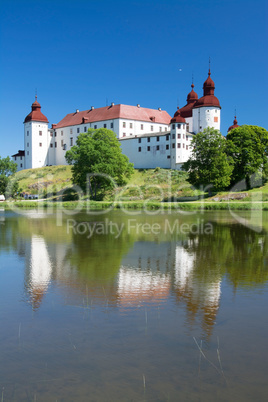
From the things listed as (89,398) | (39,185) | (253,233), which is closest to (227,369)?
(89,398)

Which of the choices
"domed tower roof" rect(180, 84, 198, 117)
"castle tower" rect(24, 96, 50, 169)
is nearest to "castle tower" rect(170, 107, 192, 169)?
"domed tower roof" rect(180, 84, 198, 117)

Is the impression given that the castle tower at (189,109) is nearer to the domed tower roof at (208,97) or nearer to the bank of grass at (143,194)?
the domed tower roof at (208,97)

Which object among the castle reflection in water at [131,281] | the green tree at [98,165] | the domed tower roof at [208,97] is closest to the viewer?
the castle reflection in water at [131,281]

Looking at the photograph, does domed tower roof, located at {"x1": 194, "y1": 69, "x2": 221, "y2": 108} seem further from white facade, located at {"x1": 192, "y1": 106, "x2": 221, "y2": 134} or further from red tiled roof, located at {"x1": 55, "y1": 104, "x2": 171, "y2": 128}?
red tiled roof, located at {"x1": 55, "y1": 104, "x2": 171, "y2": 128}

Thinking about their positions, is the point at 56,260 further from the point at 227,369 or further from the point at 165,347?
the point at 227,369

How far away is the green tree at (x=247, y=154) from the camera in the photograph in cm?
5838

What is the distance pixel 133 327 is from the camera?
8.22 meters

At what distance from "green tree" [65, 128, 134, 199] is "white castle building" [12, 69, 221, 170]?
45.5ft

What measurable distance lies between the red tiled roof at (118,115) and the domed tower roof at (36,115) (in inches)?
179

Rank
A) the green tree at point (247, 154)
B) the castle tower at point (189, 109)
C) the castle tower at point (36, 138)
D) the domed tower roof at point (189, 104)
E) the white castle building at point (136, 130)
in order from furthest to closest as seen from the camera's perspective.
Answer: the castle tower at point (36, 138) < the domed tower roof at point (189, 104) < the castle tower at point (189, 109) < the white castle building at point (136, 130) < the green tree at point (247, 154)

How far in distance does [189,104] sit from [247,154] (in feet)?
126

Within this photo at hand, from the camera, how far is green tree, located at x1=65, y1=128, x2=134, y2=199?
62938 mm

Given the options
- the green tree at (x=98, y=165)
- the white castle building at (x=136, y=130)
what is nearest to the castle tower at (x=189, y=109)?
the white castle building at (x=136, y=130)

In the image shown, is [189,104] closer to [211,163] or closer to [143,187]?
[143,187]
